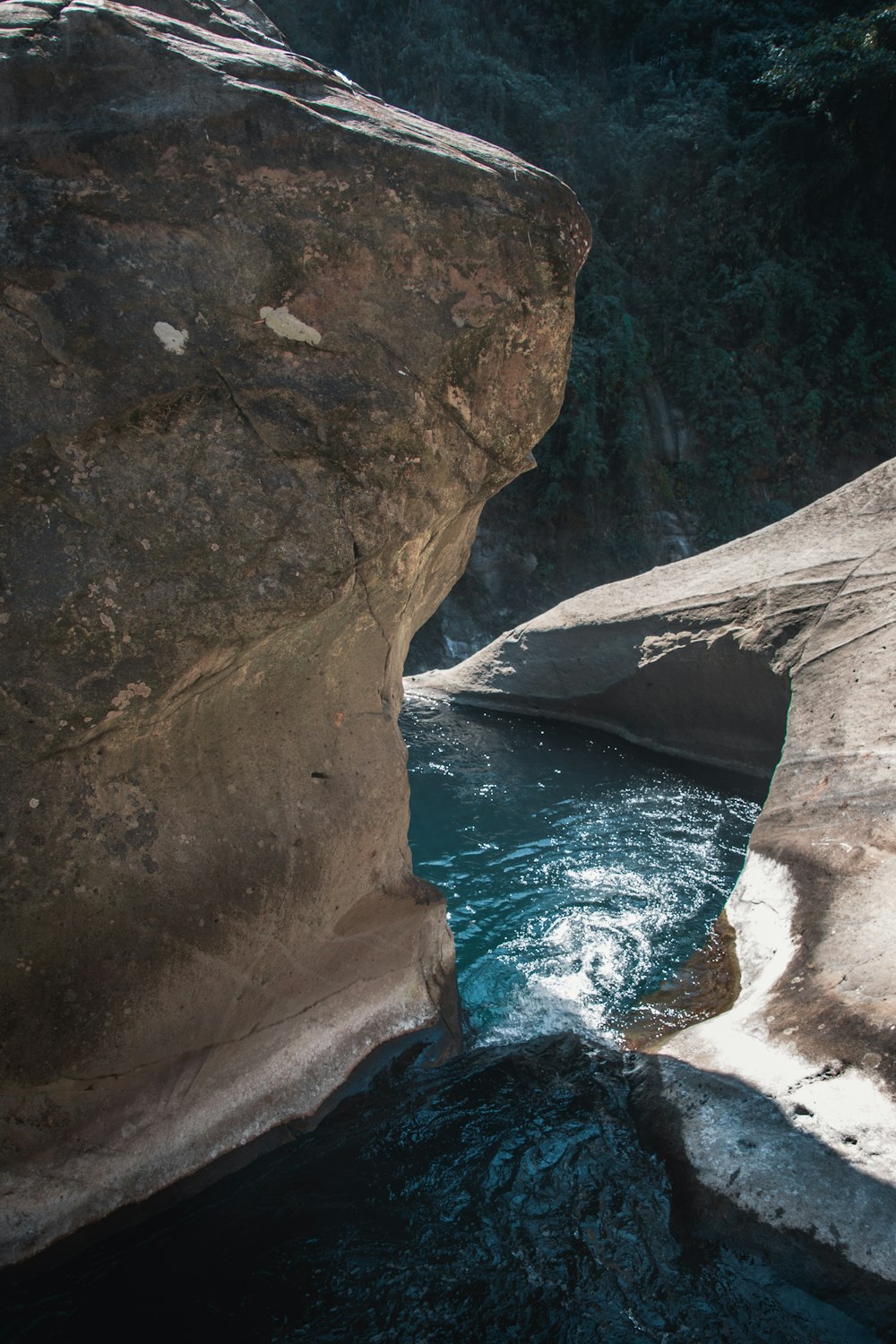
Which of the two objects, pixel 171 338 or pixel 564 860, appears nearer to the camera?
pixel 171 338

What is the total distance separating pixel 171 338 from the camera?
7.93 ft

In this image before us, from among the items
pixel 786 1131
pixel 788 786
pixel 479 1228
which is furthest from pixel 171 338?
pixel 788 786

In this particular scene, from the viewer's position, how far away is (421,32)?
1535 centimetres

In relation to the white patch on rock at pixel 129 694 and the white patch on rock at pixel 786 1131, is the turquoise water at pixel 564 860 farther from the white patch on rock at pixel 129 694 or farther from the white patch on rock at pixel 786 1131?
the white patch on rock at pixel 129 694

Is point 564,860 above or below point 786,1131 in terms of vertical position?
below

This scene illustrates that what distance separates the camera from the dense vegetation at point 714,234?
14.9 metres

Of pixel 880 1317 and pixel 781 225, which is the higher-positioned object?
pixel 781 225

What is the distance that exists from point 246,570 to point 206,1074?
1.57 metres

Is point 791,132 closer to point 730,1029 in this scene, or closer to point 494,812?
point 494,812

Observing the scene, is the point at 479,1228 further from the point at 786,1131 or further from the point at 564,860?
the point at 564,860

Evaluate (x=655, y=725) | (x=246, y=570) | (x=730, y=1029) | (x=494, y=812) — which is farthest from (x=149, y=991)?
(x=655, y=725)

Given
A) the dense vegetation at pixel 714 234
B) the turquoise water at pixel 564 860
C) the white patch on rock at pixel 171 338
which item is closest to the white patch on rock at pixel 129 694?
the white patch on rock at pixel 171 338

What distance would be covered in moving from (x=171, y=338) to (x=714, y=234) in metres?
15.7

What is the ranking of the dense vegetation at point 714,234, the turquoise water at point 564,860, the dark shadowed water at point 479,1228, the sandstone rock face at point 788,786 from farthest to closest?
the dense vegetation at point 714,234, the turquoise water at point 564,860, the sandstone rock face at point 788,786, the dark shadowed water at point 479,1228
